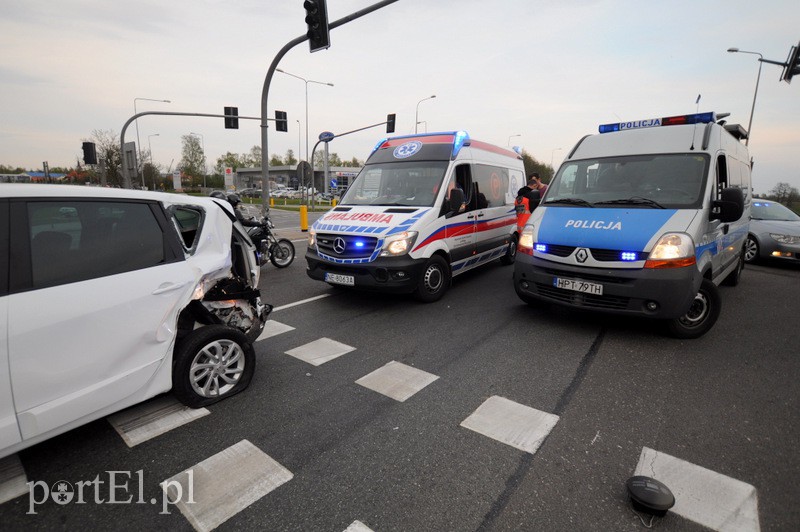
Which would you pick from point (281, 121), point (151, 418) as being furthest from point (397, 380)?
point (281, 121)

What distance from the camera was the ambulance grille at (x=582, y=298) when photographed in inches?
173

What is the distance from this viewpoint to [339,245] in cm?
586

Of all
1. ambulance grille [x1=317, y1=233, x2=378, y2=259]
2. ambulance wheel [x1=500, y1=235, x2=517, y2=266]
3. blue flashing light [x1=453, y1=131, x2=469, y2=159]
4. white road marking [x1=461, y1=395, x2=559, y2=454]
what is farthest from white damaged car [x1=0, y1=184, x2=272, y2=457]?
ambulance wheel [x1=500, y1=235, x2=517, y2=266]

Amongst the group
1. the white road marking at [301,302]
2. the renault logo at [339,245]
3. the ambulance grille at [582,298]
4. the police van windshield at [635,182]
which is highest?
the police van windshield at [635,182]

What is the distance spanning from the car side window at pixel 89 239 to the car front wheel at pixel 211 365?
2.23 feet

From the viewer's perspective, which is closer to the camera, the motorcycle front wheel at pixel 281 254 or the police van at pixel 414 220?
the police van at pixel 414 220

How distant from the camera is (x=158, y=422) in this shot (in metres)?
3.06

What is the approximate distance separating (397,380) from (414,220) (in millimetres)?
2581

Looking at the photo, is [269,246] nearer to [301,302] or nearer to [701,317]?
[301,302]

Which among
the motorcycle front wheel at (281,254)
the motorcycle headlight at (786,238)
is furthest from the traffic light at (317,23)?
the motorcycle headlight at (786,238)

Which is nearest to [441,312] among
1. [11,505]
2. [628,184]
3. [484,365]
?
[484,365]

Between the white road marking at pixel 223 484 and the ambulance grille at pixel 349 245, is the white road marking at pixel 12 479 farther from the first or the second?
the ambulance grille at pixel 349 245

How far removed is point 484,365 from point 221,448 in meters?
2.42

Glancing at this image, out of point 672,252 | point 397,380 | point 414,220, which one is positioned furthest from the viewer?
point 414,220
